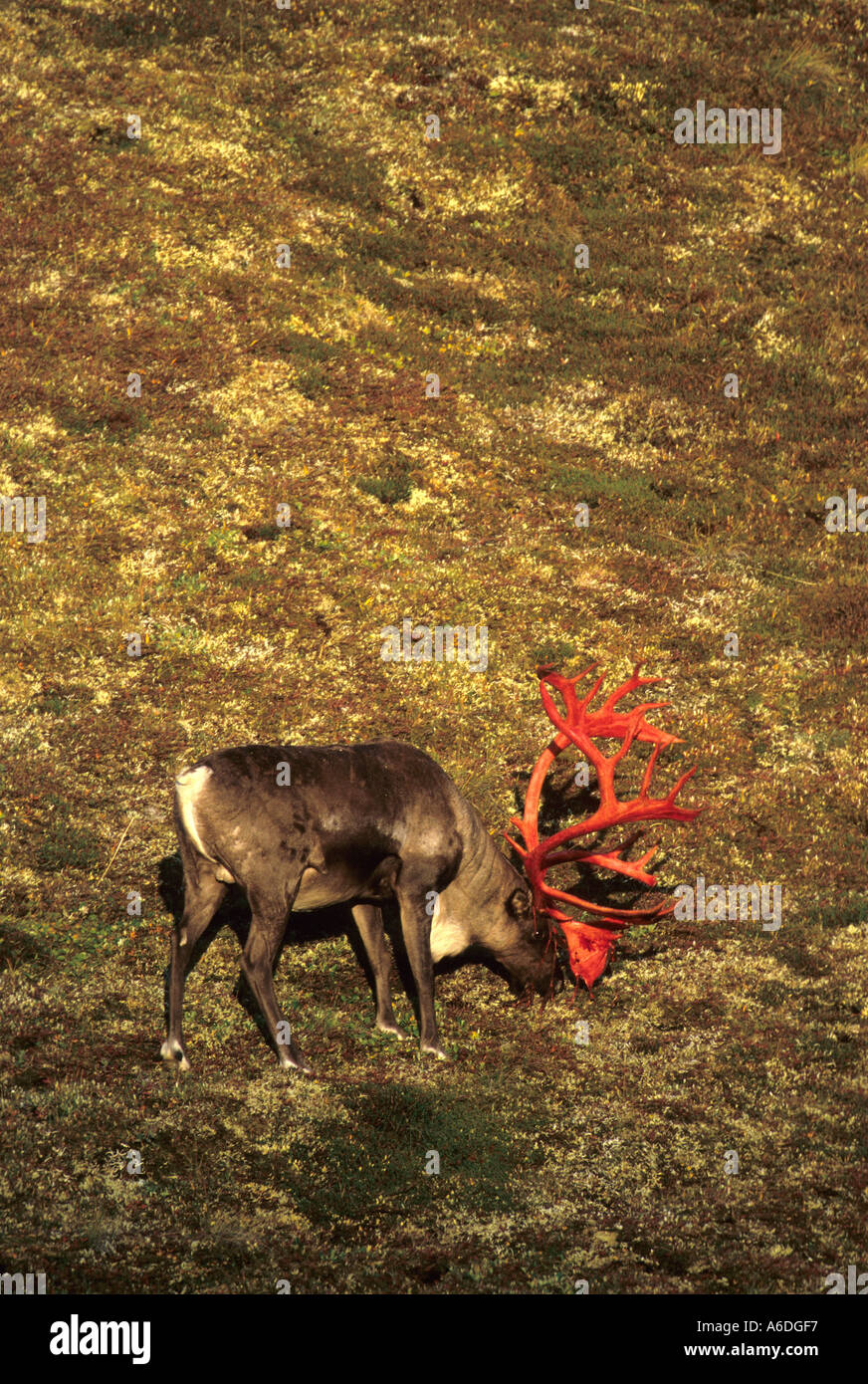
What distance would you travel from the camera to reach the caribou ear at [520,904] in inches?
578

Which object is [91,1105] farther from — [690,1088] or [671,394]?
[671,394]

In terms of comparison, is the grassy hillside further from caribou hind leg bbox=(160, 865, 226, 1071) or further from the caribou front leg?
the caribou front leg

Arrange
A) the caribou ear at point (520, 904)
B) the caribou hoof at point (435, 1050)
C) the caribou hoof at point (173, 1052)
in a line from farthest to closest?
the caribou ear at point (520, 904) < the caribou hoof at point (435, 1050) < the caribou hoof at point (173, 1052)

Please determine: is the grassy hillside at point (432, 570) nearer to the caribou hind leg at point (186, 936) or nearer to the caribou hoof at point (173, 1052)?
the caribou hoof at point (173, 1052)

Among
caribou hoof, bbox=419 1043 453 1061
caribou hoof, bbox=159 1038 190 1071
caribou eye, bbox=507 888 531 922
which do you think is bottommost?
caribou hoof, bbox=419 1043 453 1061

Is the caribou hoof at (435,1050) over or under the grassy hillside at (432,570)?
under

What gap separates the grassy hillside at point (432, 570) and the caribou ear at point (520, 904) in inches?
38.0

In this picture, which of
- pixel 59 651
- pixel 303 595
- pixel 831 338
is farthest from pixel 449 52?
pixel 59 651

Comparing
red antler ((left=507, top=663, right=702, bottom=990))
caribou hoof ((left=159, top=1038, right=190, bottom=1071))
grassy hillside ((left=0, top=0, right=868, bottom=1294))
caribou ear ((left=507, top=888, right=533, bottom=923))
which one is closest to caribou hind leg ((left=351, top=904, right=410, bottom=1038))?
grassy hillside ((left=0, top=0, right=868, bottom=1294))

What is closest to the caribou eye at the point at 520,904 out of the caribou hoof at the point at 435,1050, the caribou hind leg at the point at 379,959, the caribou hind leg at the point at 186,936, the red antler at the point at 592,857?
the red antler at the point at 592,857

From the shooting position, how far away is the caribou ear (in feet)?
48.2

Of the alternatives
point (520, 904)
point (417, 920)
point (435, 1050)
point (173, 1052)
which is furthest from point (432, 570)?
point (173, 1052)

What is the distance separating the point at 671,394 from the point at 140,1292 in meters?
21.9

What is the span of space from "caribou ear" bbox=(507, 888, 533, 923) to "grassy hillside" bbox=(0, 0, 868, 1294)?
97 cm
